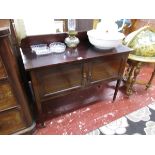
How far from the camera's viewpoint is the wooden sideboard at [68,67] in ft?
3.35

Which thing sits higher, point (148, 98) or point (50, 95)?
point (50, 95)

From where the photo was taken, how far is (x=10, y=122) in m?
1.12

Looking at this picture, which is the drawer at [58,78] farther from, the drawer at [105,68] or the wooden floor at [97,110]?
the wooden floor at [97,110]

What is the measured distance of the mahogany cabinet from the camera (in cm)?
82

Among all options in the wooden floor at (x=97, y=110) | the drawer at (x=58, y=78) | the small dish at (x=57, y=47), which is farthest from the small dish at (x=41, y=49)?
the wooden floor at (x=97, y=110)

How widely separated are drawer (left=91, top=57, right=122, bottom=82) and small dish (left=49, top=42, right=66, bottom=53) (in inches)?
11.3

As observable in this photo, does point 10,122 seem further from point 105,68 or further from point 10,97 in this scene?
point 105,68

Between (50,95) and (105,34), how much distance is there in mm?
730

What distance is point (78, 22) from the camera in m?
1.26

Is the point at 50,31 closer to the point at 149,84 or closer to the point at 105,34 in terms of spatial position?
the point at 105,34

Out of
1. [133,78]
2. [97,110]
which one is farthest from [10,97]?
[133,78]

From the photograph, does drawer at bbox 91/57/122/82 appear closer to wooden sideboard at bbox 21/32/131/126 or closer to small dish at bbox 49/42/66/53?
wooden sideboard at bbox 21/32/131/126
